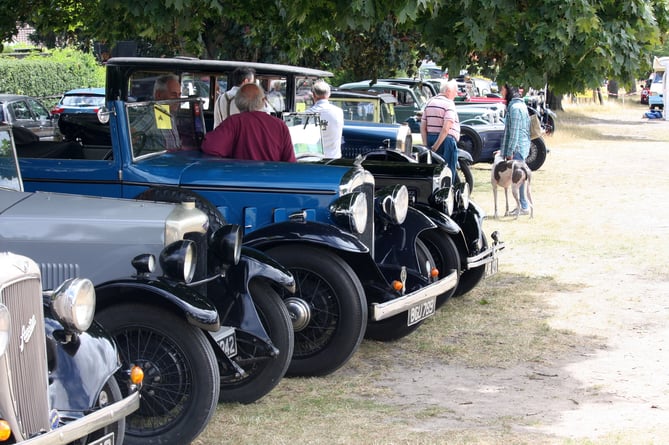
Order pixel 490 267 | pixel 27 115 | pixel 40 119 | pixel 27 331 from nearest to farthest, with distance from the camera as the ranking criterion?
1. pixel 27 331
2. pixel 490 267
3. pixel 27 115
4. pixel 40 119

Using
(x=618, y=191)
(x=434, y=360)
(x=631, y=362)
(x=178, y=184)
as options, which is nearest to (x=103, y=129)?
(x=178, y=184)

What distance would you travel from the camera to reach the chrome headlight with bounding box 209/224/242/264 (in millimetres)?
5371

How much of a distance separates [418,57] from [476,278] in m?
10.9

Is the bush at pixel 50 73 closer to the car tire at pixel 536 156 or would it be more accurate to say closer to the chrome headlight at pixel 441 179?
the car tire at pixel 536 156

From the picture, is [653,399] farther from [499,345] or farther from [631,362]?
[499,345]

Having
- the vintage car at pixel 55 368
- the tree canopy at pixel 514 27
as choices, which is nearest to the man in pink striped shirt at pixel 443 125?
the tree canopy at pixel 514 27

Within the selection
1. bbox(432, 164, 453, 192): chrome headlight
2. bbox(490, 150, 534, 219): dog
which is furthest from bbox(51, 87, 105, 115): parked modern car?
bbox(432, 164, 453, 192): chrome headlight

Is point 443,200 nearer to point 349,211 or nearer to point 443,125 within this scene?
point 349,211

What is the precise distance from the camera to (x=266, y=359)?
556cm

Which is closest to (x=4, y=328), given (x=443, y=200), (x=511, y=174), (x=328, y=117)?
(x=443, y=200)

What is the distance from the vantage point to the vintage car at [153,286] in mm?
4762

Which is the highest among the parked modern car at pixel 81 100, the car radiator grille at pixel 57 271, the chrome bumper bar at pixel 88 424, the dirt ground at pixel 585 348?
the parked modern car at pixel 81 100

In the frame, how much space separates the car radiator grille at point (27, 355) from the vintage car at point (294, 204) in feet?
8.43

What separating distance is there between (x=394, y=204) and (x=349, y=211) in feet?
2.31
